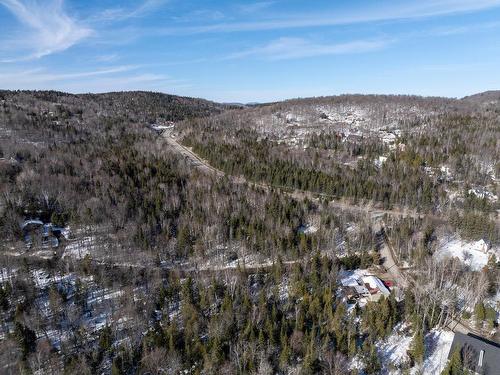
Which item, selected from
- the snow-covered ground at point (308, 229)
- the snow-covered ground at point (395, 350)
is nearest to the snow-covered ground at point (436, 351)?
the snow-covered ground at point (395, 350)

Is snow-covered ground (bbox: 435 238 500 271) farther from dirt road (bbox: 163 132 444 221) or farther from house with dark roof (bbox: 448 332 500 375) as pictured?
house with dark roof (bbox: 448 332 500 375)

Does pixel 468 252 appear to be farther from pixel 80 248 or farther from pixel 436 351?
pixel 80 248

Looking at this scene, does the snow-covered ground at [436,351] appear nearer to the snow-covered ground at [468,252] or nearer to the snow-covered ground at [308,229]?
the snow-covered ground at [468,252]

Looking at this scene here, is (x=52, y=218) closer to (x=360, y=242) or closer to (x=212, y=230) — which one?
(x=212, y=230)

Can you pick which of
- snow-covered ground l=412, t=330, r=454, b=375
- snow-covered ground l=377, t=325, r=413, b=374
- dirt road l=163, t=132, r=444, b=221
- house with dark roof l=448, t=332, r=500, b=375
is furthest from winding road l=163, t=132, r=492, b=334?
house with dark roof l=448, t=332, r=500, b=375

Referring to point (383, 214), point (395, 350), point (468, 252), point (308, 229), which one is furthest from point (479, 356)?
point (383, 214)

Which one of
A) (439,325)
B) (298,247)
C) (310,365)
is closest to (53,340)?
(310,365)
